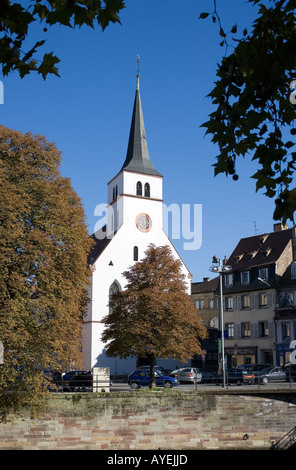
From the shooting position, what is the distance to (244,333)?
188ft

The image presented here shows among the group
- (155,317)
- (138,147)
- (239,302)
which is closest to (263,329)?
(239,302)

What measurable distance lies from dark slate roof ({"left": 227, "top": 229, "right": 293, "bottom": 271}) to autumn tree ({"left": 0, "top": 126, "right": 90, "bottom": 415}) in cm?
3602

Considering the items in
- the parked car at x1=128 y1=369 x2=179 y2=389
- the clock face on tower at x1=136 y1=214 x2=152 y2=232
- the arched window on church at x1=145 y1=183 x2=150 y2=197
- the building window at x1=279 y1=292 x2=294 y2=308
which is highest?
the arched window on church at x1=145 y1=183 x2=150 y2=197

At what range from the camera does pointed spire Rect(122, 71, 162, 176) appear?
65875 mm

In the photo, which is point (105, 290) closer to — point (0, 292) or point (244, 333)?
point (244, 333)

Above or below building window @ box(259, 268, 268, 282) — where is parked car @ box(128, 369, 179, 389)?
below

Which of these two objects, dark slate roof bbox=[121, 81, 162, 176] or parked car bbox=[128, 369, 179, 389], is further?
dark slate roof bbox=[121, 81, 162, 176]

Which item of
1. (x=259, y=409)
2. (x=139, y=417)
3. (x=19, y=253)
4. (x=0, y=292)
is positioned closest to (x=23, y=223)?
(x=19, y=253)

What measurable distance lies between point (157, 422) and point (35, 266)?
877cm

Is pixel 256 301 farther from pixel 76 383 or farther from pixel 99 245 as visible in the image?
pixel 76 383

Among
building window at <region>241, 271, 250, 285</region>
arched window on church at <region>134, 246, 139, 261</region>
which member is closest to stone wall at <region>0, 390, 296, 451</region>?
building window at <region>241, 271, 250, 285</region>

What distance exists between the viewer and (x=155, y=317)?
35.0m

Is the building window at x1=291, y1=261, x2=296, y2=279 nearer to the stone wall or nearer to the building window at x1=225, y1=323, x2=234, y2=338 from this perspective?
the building window at x1=225, y1=323, x2=234, y2=338

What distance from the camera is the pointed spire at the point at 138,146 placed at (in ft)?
216
